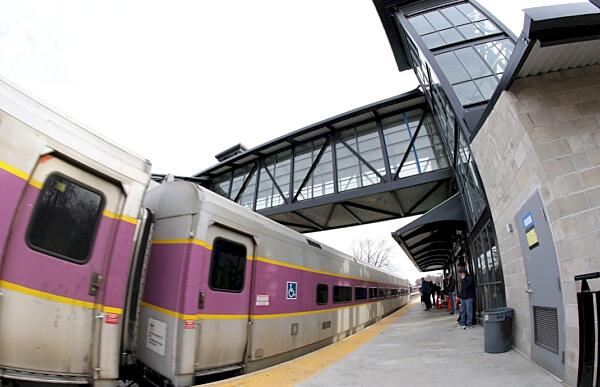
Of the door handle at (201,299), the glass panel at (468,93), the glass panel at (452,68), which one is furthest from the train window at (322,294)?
the glass panel at (452,68)

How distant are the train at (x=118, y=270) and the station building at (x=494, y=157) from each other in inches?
162

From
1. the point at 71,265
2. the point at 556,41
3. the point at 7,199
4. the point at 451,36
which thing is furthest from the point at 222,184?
the point at 556,41

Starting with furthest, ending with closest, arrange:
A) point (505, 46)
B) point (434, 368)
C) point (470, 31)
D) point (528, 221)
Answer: point (470, 31) → point (505, 46) → point (434, 368) → point (528, 221)

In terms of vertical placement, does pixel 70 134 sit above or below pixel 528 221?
above

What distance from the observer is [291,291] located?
6281 mm

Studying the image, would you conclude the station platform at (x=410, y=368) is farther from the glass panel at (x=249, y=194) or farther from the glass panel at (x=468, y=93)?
the glass panel at (x=249, y=194)

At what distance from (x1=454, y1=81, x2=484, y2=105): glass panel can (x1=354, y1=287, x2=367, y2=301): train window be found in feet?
22.2

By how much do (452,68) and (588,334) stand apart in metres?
8.41

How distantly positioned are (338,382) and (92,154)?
4.20 meters

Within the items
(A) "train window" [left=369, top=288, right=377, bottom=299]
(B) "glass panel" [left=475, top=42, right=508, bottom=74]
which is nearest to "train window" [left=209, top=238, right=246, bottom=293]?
(B) "glass panel" [left=475, top=42, right=508, bottom=74]

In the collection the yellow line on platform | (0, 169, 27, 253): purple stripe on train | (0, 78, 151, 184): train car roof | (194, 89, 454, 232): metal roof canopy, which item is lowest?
the yellow line on platform

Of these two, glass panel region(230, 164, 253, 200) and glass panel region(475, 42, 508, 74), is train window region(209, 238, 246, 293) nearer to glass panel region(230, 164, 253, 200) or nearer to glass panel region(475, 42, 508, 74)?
glass panel region(475, 42, 508, 74)

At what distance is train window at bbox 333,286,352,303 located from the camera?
8772mm

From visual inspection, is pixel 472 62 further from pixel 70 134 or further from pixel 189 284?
pixel 70 134
